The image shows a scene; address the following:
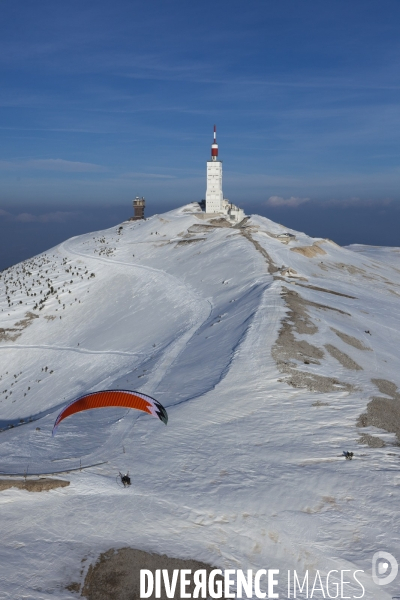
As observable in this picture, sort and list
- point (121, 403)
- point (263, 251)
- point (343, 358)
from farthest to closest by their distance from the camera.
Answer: point (263, 251) → point (343, 358) → point (121, 403)

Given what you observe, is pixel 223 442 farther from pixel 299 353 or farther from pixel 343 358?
pixel 343 358

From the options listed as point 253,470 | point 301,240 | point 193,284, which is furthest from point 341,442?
point 301,240

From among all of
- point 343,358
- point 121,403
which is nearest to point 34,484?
point 121,403

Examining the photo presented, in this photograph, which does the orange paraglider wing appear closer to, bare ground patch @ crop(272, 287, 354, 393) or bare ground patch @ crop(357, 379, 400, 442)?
bare ground patch @ crop(272, 287, 354, 393)

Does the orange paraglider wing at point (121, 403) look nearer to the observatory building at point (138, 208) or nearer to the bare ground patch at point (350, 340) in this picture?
the bare ground patch at point (350, 340)

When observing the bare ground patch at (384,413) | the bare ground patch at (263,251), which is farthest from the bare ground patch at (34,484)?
the bare ground patch at (263,251)
